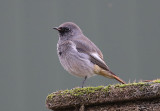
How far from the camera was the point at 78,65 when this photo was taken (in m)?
4.40

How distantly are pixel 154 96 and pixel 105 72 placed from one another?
2044mm

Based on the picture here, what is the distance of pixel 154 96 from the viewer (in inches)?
97.0

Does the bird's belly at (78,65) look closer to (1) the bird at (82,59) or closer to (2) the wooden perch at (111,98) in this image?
(1) the bird at (82,59)

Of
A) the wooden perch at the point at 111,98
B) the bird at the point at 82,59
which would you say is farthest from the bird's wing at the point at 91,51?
the wooden perch at the point at 111,98

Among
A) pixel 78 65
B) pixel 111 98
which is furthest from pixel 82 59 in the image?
pixel 111 98

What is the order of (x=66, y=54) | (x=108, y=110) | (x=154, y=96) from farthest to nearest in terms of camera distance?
(x=66, y=54)
(x=108, y=110)
(x=154, y=96)

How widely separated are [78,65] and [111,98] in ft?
5.92

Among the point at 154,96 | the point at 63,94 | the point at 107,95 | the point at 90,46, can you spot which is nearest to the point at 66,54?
the point at 90,46

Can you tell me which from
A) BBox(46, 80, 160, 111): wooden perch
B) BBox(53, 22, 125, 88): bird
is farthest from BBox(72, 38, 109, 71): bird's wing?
BBox(46, 80, 160, 111): wooden perch

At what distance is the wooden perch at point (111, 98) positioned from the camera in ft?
8.18

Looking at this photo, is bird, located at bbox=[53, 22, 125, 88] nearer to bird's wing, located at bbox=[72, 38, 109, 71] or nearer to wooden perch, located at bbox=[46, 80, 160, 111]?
bird's wing, located at bbox=[72, 38, 109, 71]

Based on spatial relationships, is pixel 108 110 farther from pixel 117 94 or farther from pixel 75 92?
pixel 75 92

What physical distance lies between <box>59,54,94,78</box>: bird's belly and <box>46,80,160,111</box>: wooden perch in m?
1.44

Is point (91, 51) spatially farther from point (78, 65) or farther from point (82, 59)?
point (78, 65)
